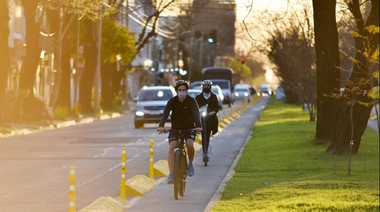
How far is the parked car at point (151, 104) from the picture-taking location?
4606cm

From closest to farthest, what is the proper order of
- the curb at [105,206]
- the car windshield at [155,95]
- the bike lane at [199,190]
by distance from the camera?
the curb at [105,206] < the bike lane at [199,190] < the car windshield at [155,95]

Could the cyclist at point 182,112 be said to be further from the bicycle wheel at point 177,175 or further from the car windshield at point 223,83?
the car windshield at point 223,83

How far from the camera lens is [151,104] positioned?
1822 inches

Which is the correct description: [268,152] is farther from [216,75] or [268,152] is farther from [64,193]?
[216,75]

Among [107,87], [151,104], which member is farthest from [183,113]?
[107,87]

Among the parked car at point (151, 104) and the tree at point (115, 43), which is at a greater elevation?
the tree at point (115, 43)

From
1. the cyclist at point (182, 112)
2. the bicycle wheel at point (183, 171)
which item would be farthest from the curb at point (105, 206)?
the cyclist at point (182, 112)

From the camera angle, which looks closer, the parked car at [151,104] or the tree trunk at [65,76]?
the parked car at [151,104]

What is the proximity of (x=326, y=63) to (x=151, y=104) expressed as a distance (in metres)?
17.2

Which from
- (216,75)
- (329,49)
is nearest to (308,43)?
(329,49)

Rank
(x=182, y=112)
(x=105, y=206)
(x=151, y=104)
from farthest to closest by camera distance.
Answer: (x=151, y=104)
(x=182, y=112)
(x=105, y=206)

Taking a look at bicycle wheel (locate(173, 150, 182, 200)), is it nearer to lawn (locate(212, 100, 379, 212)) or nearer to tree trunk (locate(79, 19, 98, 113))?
lawn (locate(212, 100, 379, 212))

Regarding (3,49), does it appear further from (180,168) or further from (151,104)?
(180,168)

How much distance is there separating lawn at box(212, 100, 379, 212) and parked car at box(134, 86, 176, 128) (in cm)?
1320
